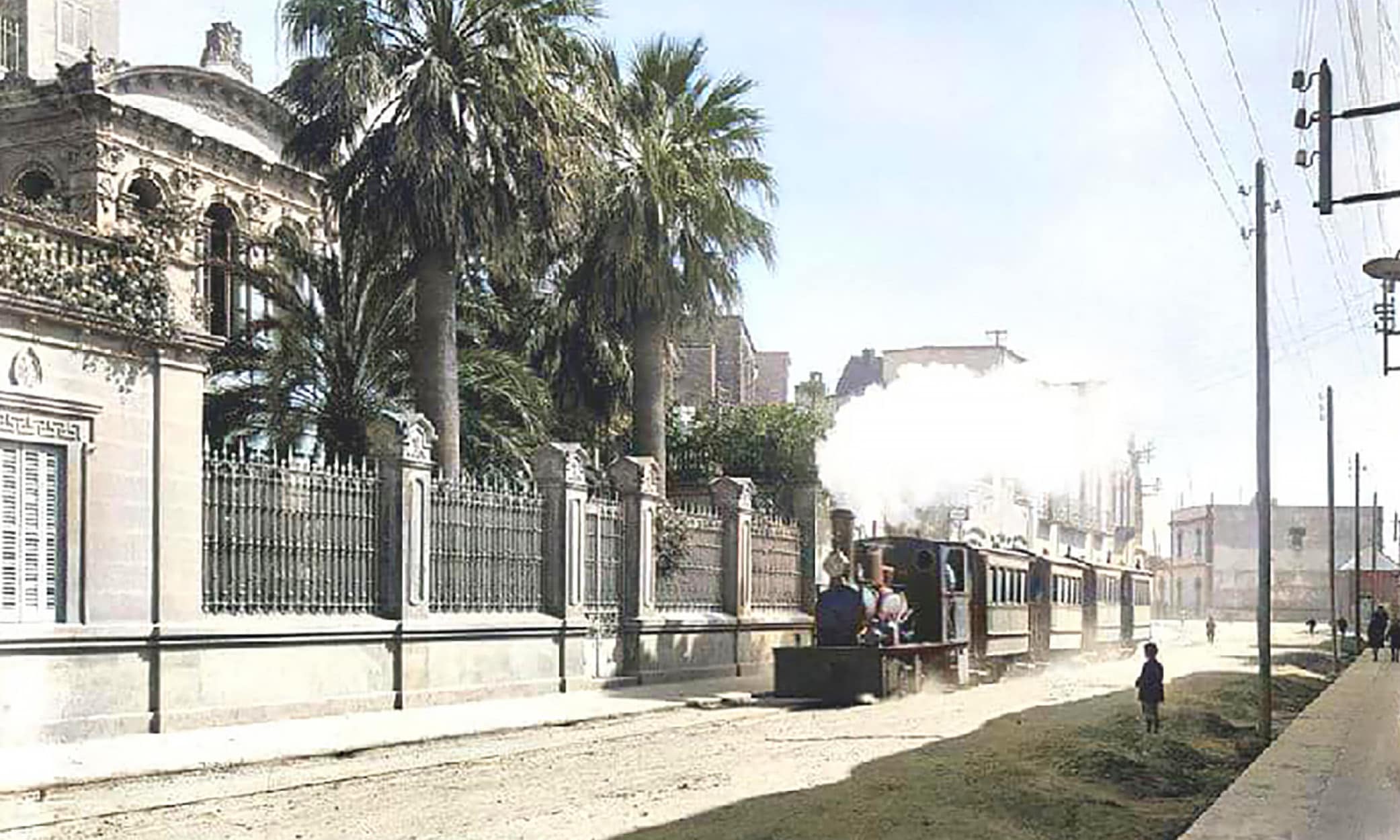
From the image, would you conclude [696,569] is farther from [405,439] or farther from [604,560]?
[405,439]

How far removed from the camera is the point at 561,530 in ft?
88.7

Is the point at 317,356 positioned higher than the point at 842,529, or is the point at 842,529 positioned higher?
the point at 317,356

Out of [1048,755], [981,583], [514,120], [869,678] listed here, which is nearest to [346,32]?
[514,120]

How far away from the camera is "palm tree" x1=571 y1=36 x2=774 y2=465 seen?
102 ft

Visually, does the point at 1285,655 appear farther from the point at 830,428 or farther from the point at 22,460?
the point at 22,460

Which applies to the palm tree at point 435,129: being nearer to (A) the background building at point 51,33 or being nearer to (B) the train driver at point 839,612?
(B) the train driver at point 839,612

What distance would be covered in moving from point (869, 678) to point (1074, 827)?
518 inches

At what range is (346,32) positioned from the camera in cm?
2495

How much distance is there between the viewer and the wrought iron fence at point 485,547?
24.2m

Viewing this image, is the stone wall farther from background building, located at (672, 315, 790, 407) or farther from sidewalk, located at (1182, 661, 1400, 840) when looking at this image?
background building, located at (672, 315, 790, 407)

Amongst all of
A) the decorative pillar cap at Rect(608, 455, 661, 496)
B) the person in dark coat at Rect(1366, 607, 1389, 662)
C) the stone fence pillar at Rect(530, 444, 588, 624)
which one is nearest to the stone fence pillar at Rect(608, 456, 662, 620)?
the decorative pillar cap at Rect(608, 455, 661, 496)

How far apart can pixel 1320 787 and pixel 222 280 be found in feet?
71.7

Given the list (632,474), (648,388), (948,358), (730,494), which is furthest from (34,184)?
(948,358)

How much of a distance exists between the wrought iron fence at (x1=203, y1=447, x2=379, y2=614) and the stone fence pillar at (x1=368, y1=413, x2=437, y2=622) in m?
0.18
